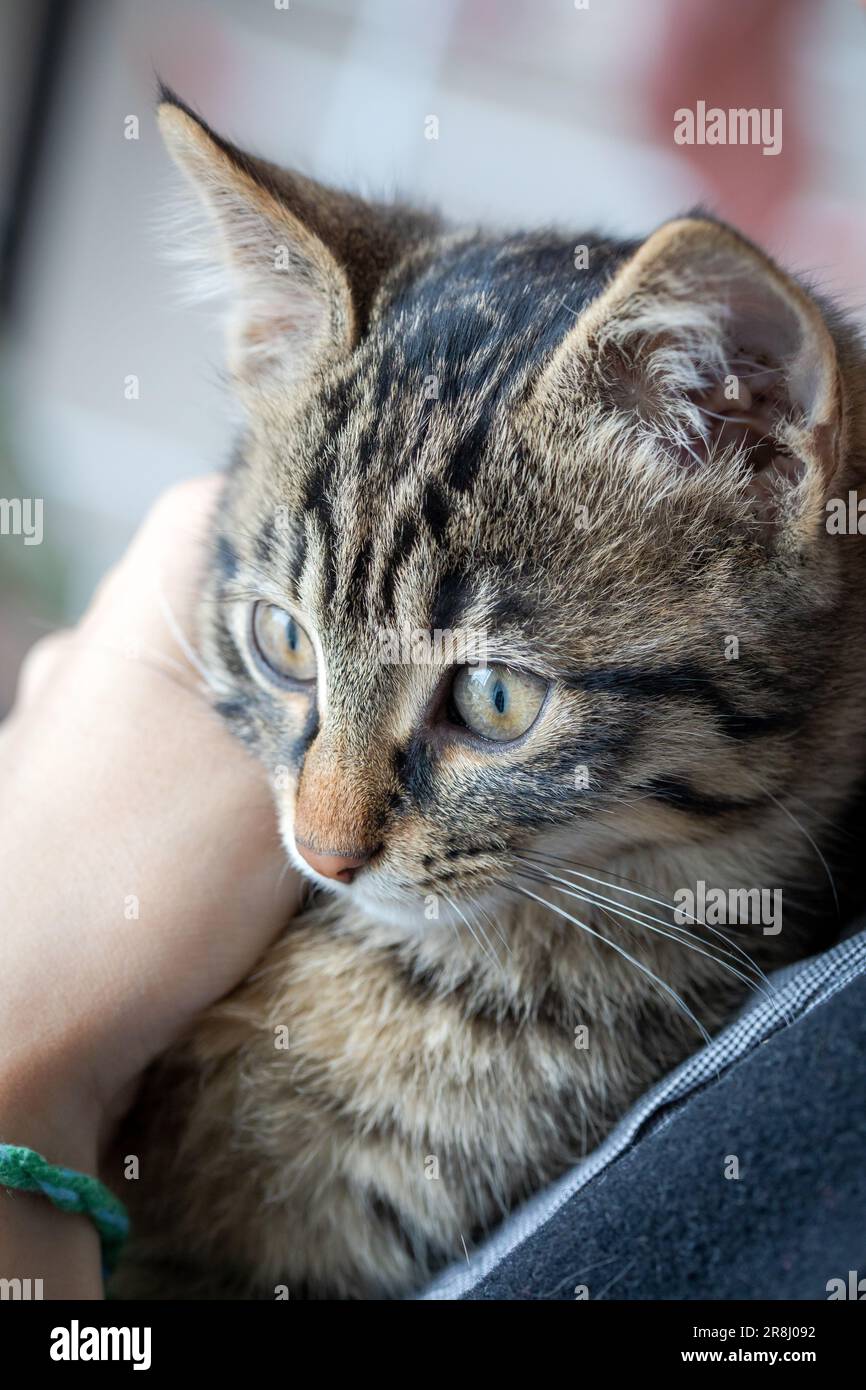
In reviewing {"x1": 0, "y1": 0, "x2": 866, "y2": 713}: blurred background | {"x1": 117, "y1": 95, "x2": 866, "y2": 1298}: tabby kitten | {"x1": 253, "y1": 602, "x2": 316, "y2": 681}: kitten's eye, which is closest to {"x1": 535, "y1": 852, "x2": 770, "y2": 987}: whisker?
{"x1": 117, "y1": 95, "x2": 866, "y2": 1298}: tabby kitten

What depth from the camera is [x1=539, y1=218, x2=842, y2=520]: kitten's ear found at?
66 centimetres

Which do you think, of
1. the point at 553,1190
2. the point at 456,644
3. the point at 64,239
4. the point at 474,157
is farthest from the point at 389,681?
the point at 64,239

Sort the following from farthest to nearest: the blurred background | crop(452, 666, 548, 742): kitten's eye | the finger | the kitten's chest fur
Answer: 1. the blurred background
2. the finger
3. the kitten's chest fur
4. crop(452, 666, 548, 742): kitten's eye

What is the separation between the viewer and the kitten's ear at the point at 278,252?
0.86 meters

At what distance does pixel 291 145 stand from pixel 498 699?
6.32ft

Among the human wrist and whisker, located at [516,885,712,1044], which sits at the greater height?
whisker, located at [516,885,712,1044]

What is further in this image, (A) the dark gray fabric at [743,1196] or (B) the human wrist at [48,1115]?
(B) the human wrist at [48,1115]

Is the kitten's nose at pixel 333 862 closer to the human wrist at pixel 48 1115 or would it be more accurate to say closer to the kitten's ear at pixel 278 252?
the human wrist at pixel 48 1115

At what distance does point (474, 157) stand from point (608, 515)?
1.77m

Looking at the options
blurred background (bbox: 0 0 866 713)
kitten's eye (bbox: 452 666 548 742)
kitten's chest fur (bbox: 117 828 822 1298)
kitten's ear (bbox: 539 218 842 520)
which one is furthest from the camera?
blurred background (bbox: 0 0 866 713)

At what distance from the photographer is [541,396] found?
0.79m

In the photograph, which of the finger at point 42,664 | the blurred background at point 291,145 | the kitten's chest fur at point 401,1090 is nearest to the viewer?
the kitten's chest fur at point 401,1090

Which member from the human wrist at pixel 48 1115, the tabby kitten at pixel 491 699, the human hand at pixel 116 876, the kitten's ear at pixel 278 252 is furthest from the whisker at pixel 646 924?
the kitten's ear at pixel 278 252

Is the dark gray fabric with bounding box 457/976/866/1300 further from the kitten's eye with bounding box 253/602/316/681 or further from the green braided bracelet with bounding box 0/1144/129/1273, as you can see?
the kitten's eye with bounding box 253/602/316/681
